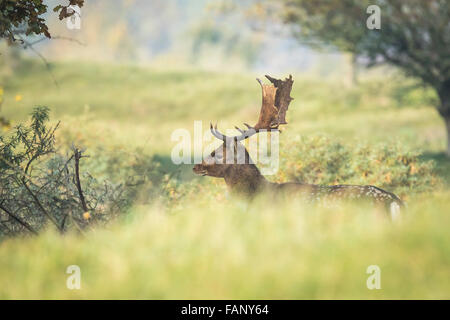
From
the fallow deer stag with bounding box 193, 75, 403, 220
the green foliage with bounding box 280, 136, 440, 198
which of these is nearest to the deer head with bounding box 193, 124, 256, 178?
the fallow deer stag with bounding box 193, 75, 403, 220

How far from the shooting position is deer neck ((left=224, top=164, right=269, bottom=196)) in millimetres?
8086

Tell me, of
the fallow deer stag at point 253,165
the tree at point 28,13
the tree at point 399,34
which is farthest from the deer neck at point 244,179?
the tree at point 399,34

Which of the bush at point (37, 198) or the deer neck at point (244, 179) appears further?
the deer neck at point (244, 179)

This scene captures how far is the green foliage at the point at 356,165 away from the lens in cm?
1089

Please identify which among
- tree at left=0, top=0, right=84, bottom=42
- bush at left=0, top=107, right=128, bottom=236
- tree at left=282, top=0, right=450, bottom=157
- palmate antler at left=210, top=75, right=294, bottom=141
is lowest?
bush at left=0, top=107, right=128, bottom=236

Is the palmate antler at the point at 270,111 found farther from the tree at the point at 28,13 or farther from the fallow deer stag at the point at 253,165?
the tree at the point at 28,13

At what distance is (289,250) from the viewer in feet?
14.3

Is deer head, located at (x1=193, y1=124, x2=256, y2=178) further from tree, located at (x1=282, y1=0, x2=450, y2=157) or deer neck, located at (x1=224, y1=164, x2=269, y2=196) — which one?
tree, located at (x1=282, y1=0, x2=450, y2=157)

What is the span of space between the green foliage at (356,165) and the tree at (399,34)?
8.47 metres

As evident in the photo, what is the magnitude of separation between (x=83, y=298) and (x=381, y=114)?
31.8 meters

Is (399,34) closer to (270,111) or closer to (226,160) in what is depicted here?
(270,111)

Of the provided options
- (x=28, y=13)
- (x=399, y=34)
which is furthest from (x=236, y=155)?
(x=399, y=34)

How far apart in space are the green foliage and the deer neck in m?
2.90

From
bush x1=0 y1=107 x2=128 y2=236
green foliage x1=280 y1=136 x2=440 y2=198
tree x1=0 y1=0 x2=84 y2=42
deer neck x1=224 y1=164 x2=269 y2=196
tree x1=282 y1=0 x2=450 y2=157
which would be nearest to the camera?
tree x1=0 y1=0 x2=84 y2=42
